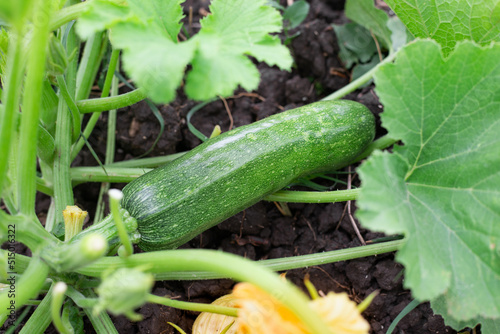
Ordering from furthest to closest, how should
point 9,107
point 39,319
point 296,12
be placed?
point 296,12 < point 39,319 < point 9,107

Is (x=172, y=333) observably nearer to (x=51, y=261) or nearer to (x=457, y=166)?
(x=51, y=261)

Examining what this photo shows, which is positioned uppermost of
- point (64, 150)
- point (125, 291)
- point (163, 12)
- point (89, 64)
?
point (163, 12)

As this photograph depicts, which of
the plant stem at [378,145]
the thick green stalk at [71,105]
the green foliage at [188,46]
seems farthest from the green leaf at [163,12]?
the plant stem at [378,145]

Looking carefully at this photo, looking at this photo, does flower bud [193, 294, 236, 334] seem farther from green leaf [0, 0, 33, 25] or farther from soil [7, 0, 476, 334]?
green leaf [0, 0, 33, 25]

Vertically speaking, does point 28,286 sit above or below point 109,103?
below

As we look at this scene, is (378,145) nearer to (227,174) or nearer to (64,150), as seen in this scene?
(227,174)

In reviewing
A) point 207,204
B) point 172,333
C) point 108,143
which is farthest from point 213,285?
point 108,143

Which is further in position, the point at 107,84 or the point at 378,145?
the point at 378,145

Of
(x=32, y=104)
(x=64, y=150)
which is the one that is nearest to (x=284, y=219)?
(x=64, y=150)

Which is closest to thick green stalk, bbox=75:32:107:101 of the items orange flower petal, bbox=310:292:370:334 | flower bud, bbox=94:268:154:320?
flower bud, bbox=94:268:154:320
